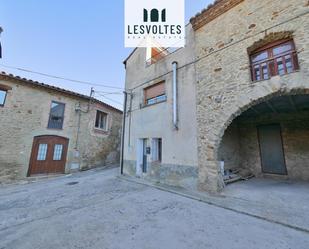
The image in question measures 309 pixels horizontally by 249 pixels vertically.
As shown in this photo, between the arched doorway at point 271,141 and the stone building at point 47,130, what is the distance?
8883 millimetres

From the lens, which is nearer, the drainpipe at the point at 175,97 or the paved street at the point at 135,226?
the paved street at the point at 135,226

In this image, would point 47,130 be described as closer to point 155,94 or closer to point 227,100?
point 155,94

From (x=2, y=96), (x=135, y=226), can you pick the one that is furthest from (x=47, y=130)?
(x=135, y=226)

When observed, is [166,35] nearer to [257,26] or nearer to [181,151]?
[257,26]

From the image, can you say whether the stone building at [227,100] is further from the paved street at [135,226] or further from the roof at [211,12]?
the paved street at [135,226]

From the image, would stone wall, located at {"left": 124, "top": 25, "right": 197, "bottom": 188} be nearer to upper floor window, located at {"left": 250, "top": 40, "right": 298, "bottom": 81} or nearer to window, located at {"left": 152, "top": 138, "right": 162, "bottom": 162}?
window, located at {"left": 152, "top": 138, "right": 162, "bottom": 162}

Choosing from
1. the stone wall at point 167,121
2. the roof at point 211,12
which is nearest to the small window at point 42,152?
the stone wall at point 167,121

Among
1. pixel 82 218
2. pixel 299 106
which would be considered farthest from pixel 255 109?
pixel 82 218

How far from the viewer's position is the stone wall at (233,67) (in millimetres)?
3738

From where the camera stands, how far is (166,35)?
281 inches

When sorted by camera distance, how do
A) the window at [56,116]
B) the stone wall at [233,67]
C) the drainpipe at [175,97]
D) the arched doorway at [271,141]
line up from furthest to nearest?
the window at [56,116] → the arched doorway at [271,141] → the drainpipe at [175,97] → the stone wall at [233,67]

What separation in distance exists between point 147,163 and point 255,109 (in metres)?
5.30

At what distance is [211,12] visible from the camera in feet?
17.7

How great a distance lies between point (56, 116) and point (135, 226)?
29.5 ft
